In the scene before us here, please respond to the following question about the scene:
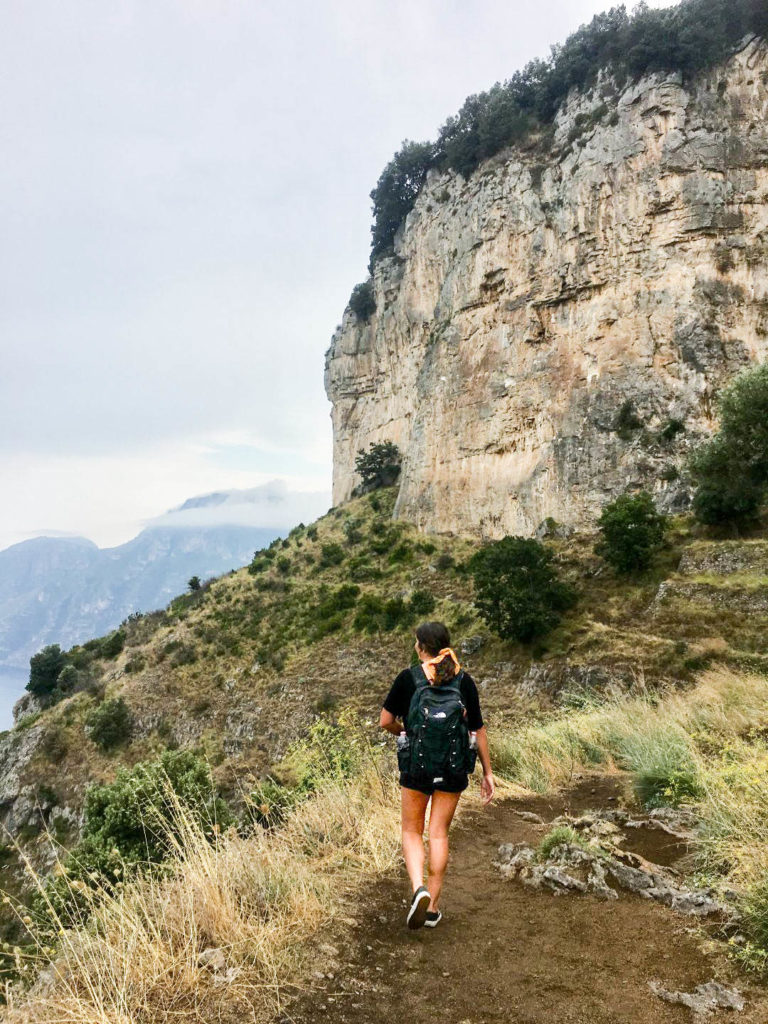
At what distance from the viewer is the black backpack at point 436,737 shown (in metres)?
3.59

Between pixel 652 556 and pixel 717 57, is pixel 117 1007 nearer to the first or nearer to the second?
pixel 652 556

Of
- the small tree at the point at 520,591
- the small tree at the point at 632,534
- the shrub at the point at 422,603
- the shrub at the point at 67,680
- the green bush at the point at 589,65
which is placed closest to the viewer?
the small tree at the point at 520,591

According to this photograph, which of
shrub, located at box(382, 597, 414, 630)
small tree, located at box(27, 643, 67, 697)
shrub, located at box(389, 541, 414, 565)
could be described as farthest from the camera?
small tree, located at box(27, 643, 67, 697)

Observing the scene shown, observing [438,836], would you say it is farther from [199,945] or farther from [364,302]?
[364,302]

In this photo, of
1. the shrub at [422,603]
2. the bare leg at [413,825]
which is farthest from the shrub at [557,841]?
the shrub at [422,603]

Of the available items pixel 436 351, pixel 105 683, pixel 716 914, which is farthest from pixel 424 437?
pixel 716 914

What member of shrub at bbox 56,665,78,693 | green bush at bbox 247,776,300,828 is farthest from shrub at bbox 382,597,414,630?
shrub at bbox 56,665,78,693

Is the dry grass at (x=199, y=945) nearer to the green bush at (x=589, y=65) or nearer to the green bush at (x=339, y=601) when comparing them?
the green bush at (x=339, y=601)

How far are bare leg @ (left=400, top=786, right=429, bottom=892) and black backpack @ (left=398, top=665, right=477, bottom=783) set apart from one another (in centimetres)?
20

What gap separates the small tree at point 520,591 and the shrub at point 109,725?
57.7 ft

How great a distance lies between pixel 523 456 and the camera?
32.0m

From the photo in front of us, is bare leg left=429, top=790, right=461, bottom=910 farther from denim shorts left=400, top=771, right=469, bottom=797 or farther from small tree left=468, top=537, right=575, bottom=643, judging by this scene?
small tree left=468, top=537, right=575, bottom=643

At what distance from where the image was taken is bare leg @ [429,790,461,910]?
11.8 feet

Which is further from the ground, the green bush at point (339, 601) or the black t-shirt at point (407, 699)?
the black t-shirt at point (407, 699)
